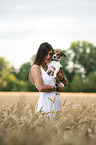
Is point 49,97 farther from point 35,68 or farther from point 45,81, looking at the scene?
point 35,68

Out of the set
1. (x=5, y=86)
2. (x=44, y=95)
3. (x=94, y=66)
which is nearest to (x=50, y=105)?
(x=44, y=95)

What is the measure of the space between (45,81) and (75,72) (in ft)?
127

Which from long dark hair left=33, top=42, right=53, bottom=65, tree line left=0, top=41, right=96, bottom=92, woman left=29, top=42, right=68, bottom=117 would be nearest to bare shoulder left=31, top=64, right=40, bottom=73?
woman left=29, top=42, right=68, bottom=117

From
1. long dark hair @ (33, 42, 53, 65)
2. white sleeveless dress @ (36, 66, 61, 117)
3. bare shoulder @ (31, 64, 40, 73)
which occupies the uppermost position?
long dark hair @ (33, 42, 53, 65)

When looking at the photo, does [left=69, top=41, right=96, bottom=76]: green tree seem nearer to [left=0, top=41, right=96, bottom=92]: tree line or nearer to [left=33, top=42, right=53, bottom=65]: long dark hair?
[left=0, top=41, right=96, bottom=92]: tree line

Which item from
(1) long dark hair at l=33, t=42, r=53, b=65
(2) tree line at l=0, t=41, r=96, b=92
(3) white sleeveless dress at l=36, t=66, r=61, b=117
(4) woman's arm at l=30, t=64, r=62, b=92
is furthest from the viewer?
(2) tree line at l=0, t=41, r=96, b=92

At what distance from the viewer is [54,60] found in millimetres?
3350

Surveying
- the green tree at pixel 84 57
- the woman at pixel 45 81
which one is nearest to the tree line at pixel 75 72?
the green tree at pixel 84 57

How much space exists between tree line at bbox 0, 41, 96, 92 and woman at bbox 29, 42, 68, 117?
33.7 meters

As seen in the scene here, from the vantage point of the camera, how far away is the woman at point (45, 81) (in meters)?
3.15

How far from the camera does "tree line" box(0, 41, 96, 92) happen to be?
38625mm

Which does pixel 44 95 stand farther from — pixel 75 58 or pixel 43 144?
pixel 75 58

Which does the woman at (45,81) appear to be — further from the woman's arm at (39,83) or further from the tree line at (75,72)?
the tree line at (75,72)

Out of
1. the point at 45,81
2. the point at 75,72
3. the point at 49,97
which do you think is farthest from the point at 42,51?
the point at 75,72
